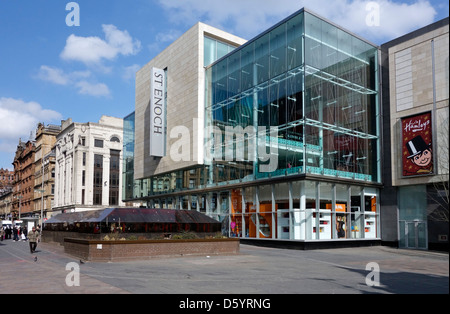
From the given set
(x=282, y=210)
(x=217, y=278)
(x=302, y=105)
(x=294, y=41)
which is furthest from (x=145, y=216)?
(x=294, y=41)

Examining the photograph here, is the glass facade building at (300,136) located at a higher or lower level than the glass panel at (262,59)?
lower

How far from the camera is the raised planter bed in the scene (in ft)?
71.8

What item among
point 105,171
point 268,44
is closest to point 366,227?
point 268,44

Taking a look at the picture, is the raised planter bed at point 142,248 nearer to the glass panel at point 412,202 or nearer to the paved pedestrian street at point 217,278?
the paved pedestrian street at point 217,278

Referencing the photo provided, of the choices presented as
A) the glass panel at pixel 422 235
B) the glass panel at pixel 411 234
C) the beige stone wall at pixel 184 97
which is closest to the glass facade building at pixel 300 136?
the beige stone wall at pixel 184 97

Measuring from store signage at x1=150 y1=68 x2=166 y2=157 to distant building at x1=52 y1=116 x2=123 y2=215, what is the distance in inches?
1807

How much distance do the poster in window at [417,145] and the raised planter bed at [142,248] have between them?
16225mm

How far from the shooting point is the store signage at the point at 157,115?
4809cm

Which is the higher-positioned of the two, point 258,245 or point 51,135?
point 51,135

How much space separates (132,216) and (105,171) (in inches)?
2659

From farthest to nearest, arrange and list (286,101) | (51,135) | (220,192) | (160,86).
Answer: (51,135)
(160,86)
(220,192)
(286,101)

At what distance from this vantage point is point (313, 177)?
32.1 metres

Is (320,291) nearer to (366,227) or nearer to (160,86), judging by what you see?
(366,227)

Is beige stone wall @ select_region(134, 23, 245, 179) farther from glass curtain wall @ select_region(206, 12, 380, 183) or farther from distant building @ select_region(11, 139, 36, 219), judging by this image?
distant building @ select_region(11, 139, 36, 219)
